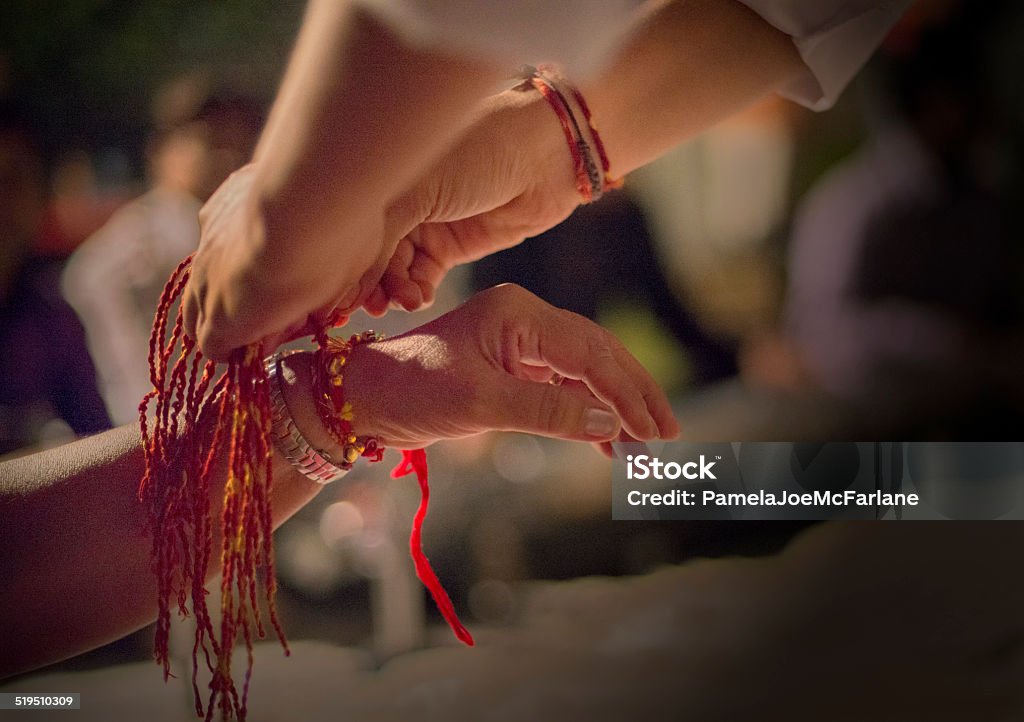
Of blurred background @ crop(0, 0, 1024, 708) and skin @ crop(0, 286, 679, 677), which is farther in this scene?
blurred background @ crop(0, 0, 1024, 708)

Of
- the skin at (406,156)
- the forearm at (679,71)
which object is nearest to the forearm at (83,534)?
the skin at (406,156)

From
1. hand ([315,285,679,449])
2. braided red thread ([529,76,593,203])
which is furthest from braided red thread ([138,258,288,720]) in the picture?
braided red thread ([529,76,593,203])

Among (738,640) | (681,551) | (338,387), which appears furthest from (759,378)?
(338,387)

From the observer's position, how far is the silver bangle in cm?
112

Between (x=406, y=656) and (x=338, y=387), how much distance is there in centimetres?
54

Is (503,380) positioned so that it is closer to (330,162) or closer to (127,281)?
(330,162)

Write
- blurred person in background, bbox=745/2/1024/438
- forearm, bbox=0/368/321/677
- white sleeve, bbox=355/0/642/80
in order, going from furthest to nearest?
1. blurred person in background, bbox=745/2/1024/438
2. forearm, bbox=0/368/321/677
3. white sleeve, bbox=355/0/642/80

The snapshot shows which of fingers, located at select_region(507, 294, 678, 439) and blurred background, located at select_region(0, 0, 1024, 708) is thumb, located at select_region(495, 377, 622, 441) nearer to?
fingers, located at select_region(507, 294, 678, 439)

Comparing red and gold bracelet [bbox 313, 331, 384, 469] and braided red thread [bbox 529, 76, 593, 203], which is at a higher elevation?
braided red thread [bbox 529, 76, 593, 203]

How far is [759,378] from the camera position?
1.38 metres

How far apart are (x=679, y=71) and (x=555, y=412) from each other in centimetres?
46

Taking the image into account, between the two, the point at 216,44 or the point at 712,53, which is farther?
the point at 216,44

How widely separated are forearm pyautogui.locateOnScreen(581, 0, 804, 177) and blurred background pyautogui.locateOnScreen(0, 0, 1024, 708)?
176 millimetres

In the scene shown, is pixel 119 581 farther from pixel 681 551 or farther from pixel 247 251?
pixel 681 551
